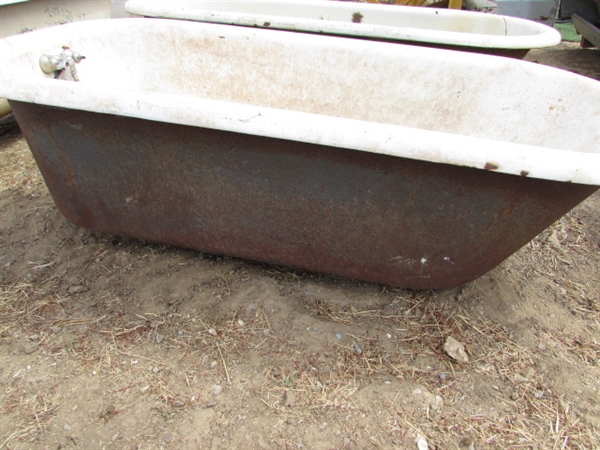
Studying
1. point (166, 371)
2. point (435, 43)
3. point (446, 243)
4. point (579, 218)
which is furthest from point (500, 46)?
point (166, 371)

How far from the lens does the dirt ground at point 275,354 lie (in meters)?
1.22

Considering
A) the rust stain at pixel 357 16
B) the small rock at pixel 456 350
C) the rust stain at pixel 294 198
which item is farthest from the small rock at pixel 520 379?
the rust stain at pixel 357 16

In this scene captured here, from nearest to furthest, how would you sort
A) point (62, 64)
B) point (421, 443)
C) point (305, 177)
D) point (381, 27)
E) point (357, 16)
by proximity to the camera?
point (421, 443), point (305, 177), point (62, 64), point (381, 27), point (357, 16)

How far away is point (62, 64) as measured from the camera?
67.2 inches

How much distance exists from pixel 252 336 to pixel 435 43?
5.43ft

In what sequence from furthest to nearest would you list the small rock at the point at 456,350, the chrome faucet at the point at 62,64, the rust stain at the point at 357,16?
the rust stain at the point at 357,16 < the chrome faucet at the point at 62,64 < the small rock at the point at 456,350

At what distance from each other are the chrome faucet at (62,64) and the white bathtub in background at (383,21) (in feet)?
2.82

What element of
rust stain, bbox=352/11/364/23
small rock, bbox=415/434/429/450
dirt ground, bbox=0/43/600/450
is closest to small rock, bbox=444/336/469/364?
dirt ground, bbox=0/43/600/450

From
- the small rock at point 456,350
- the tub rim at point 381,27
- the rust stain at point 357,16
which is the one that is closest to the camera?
the small rock at point 456,350

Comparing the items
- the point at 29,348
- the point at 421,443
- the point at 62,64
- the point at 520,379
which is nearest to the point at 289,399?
the point at 421,443

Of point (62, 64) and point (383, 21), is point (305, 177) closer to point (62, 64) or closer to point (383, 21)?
point (62, 64)

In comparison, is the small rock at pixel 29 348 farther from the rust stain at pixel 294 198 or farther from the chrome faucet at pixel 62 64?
the chrome faucet at pixel 62 64

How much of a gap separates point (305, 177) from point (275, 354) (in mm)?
549

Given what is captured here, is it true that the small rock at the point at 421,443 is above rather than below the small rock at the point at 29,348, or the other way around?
below
